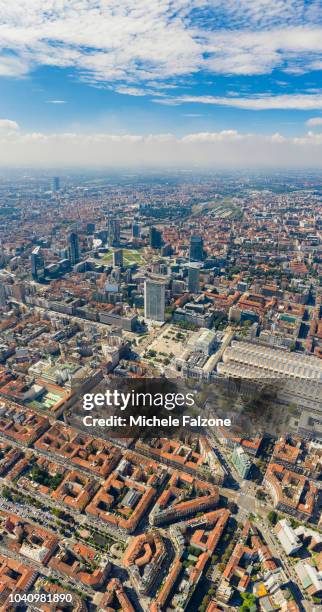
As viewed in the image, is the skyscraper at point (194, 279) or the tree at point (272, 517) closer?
the tree at point (272, 517)

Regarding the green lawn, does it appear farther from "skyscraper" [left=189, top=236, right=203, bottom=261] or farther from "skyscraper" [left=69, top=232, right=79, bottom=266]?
"skyscraper" [left=189, top=236, right=203, bottom=261]

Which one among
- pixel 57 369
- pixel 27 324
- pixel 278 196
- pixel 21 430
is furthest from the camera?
pixel 278 196

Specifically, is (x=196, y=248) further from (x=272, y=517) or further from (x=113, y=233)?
(x=272, y=517)

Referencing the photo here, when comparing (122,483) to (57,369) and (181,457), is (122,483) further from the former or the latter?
(57,369)

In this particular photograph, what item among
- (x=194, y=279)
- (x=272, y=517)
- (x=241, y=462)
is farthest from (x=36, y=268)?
(x=272, y=517)

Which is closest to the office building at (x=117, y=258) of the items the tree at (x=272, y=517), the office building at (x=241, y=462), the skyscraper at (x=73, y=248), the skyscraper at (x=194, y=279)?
the skyscraper at (x=73, y=248)

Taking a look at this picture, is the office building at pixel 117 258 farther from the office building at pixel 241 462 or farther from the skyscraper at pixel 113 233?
the office building at pixel 241 462

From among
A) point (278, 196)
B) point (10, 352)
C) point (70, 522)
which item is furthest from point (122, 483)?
point (278, 196)

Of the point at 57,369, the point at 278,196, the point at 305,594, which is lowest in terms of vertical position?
the point at 305,594
